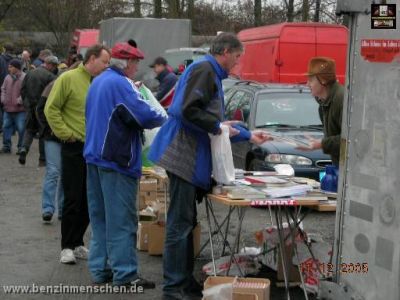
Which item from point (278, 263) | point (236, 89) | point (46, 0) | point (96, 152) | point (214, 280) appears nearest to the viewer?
point (214, 280)

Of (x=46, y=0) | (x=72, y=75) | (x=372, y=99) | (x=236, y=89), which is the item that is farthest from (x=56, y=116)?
(x=46, y=0)

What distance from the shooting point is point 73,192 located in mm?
7160

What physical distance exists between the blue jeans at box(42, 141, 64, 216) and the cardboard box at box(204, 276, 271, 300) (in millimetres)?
3074

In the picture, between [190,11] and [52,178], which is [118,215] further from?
[190,11]

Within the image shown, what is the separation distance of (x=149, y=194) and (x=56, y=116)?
1.53m

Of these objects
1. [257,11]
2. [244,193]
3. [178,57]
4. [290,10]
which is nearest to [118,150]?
[244,193]

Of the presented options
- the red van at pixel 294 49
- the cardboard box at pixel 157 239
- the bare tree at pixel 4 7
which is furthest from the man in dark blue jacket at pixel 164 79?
the bare tree at pixel 4 7

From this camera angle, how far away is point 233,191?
19.0ft

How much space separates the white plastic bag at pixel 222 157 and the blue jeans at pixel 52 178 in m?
2.82

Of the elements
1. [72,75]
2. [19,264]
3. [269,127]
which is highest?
[72,75]

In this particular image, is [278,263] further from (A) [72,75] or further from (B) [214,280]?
(A) [72,75]

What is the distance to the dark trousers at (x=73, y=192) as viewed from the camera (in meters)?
7.17

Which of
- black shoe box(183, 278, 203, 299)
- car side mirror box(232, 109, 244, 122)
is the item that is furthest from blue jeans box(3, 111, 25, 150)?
black shoe box(183, 278, 203, 299)

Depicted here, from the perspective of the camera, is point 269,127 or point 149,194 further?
point 269,127
